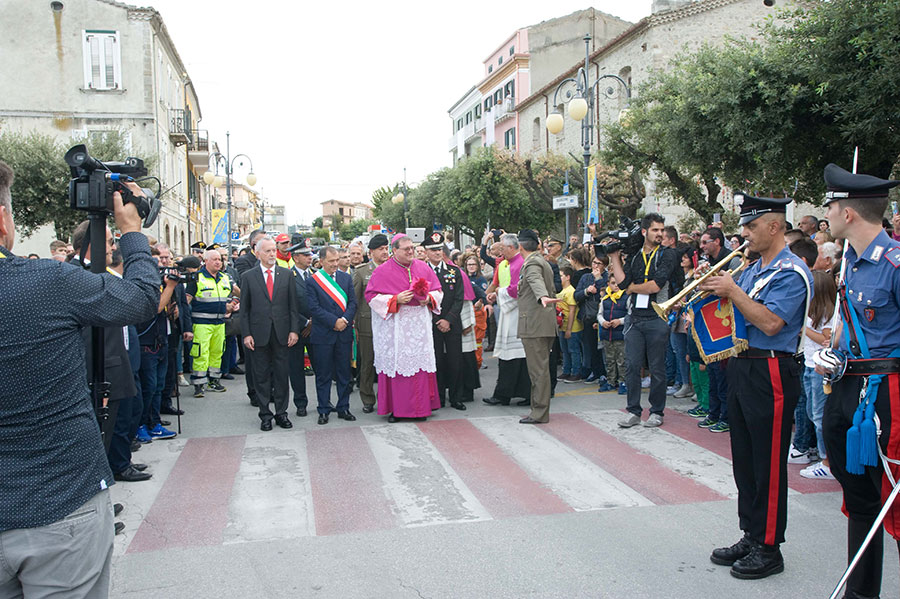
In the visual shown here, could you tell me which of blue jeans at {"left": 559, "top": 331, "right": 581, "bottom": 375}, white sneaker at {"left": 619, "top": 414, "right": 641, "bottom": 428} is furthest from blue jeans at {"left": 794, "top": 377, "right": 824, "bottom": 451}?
blue jeans at {"left": 559, "top": 331, "right": 581, "bottom": 375}

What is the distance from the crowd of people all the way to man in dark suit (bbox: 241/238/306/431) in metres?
0.02

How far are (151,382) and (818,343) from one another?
6.39 m

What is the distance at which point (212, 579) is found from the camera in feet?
13.8

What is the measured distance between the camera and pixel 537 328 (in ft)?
26.2

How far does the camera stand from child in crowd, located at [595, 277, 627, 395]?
975 centimetres

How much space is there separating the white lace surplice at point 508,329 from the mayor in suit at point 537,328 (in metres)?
0.81

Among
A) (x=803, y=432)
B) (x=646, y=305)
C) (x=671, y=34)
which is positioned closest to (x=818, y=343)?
(x=803, y=432)

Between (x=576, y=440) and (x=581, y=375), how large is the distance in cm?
393

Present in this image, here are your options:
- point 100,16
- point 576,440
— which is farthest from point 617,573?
point 100,16

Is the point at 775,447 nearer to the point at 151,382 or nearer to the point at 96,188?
the point at 96,188

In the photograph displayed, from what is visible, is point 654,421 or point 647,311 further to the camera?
point 654,421

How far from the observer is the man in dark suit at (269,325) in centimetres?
808

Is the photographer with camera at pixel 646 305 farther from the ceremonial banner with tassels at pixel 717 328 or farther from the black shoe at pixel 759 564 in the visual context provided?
the black shoe at pixel 759 564

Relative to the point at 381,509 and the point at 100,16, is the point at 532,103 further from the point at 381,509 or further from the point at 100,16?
the point at 381,509
